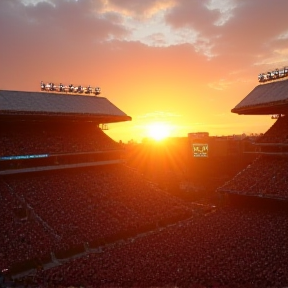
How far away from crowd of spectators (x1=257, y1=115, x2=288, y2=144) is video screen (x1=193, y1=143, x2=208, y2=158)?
22.4 m

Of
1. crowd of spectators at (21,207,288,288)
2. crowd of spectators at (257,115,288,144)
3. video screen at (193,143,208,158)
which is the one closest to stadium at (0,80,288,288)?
crowd of spectators at (21,207,288,288)

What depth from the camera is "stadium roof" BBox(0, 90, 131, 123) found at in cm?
3872

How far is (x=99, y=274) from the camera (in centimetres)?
2247

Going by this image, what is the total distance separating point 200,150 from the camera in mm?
68625

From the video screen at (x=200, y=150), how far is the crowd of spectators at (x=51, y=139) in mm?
24710

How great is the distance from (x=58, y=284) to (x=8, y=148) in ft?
68.1

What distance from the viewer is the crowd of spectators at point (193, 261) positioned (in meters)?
21.4

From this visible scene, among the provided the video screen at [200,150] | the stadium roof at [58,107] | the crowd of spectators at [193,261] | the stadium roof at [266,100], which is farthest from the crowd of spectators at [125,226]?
the video screen at [200,150]

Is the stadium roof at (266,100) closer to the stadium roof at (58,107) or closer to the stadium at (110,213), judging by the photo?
the stadium at (110,213)

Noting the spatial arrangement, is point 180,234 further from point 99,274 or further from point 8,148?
point 8,148

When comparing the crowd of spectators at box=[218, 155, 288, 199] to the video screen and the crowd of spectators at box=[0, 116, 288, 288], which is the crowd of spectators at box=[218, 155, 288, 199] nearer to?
the crowd of spectators at box=[0, 116, 288, 288]

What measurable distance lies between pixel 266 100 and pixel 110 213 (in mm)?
23416

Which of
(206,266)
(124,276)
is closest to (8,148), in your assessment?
(124,276)

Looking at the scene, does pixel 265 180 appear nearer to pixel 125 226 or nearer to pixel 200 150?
pixel 125 226
